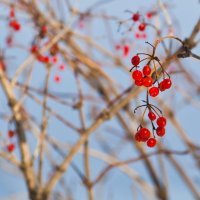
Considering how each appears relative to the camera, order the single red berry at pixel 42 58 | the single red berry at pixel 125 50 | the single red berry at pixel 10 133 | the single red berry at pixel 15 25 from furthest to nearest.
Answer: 1. the single red berry at pixel 125 50
2. the single red berry at pixel 15 25
3. the single red berry at pixel 42 58
4. the single red berry at pixel 10 133

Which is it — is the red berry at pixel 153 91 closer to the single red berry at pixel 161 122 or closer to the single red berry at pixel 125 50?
the single red berry at pixel 161 122

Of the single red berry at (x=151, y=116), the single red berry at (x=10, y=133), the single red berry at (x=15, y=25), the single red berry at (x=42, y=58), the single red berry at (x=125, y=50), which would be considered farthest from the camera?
the single red berry at (x=125, y=50)

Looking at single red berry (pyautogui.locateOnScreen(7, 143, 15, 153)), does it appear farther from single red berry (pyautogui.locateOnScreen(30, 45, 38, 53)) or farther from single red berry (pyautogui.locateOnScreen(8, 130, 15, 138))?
single red berry (pyautogui.locateOnScreen(30, 45, 38, 53))

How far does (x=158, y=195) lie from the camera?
3.69m

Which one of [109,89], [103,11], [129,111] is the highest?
[103,11]

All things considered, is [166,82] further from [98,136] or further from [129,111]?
[98,136]

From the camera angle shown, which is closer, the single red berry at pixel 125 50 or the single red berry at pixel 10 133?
the single red berry at pixel 10 133

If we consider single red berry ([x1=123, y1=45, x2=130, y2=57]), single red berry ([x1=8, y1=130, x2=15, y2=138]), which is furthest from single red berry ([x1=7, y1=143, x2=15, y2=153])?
single red berry ([x1=123, y1=45, x2=130, y2=57])

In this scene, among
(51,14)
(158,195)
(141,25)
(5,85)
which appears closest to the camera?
(141,25)

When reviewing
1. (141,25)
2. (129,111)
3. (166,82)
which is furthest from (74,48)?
(166,82)

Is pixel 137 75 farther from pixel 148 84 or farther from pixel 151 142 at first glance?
pixel 151 142

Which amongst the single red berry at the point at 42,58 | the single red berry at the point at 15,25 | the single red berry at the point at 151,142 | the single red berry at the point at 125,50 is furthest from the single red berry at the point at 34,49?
the single red berry at the point at 151,142

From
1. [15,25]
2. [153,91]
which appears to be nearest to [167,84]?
[153,91]

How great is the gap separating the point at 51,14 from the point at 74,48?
448mm
